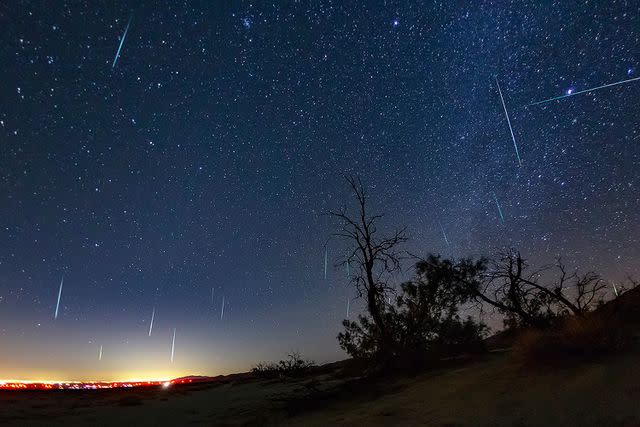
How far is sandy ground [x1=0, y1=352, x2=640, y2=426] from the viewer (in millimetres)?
4793

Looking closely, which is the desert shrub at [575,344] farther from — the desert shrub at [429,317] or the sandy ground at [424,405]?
the desert shrub at [429,317]

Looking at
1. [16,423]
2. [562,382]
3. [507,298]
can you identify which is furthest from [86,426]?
[507,298]

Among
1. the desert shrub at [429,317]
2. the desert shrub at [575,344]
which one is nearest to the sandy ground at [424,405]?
the desert shrub at [575,344]

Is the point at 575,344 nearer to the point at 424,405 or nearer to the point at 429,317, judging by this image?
the point at 424,405

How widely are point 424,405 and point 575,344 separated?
3313 millimetres

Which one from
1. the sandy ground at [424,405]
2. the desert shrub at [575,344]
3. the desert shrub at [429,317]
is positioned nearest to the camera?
the sandy ground at [424,405]

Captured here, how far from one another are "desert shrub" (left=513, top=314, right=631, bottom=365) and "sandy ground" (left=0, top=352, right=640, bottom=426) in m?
0.45

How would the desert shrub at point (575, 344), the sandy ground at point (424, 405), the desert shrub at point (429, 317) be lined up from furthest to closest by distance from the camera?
the desert shrub at point (429, 317)
the desert shrub at point (575, 344)
the sandy ground at point (424, 405)

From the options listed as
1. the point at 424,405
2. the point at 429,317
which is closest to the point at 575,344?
the point at 424,405

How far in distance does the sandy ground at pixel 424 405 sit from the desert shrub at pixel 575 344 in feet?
1.47

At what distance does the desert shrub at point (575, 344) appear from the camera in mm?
6641

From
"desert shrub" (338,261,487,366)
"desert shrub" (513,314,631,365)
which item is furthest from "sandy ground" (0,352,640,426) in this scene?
"desert shrub" (338,261,487,366)

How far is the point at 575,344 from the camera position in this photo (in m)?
6.80

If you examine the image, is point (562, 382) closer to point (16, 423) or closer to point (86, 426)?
point (86, 426)
